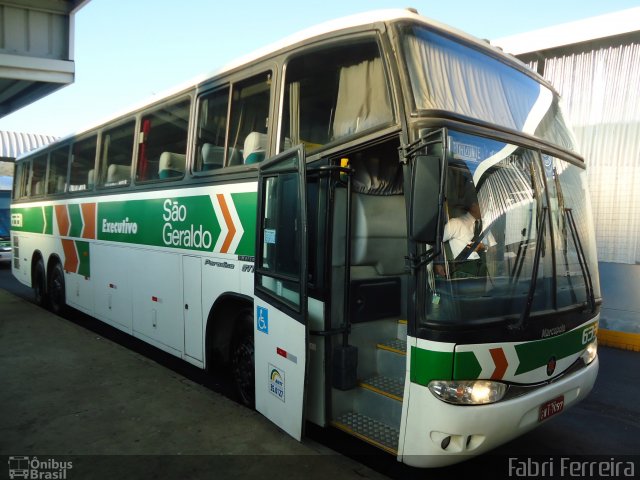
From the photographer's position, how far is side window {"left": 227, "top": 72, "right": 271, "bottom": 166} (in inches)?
175

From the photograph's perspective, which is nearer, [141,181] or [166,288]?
[166,288]

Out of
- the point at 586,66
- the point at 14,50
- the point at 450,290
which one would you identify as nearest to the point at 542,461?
the point at 450,290

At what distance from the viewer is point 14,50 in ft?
25.1

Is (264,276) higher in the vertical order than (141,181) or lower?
lower

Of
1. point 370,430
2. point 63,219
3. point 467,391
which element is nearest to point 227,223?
point 370,430

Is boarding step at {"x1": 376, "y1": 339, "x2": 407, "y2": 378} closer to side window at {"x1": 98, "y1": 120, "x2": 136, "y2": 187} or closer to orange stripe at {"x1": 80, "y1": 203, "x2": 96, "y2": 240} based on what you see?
side window at {"x1": 98, "y1": 120, "x2": 136, "y2": 187}

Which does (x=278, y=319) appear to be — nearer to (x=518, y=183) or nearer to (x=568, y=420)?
(x=518, y=183)

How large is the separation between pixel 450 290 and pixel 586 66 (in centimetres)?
701

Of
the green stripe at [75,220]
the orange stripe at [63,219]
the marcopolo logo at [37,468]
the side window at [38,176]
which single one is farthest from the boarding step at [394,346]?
the side window at [38,176]

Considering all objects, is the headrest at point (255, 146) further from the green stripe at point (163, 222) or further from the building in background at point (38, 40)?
the building in background at point (38, 40)

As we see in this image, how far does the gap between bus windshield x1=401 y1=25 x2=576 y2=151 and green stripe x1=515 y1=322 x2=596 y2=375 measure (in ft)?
4.87

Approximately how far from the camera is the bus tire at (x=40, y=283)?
32.5 ft

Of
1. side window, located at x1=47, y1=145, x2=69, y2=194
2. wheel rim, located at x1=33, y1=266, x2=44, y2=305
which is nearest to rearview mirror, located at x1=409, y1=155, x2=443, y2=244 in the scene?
side window, located at x1=47, y1=145, x2=69, y2=194

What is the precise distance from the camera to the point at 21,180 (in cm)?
1128
